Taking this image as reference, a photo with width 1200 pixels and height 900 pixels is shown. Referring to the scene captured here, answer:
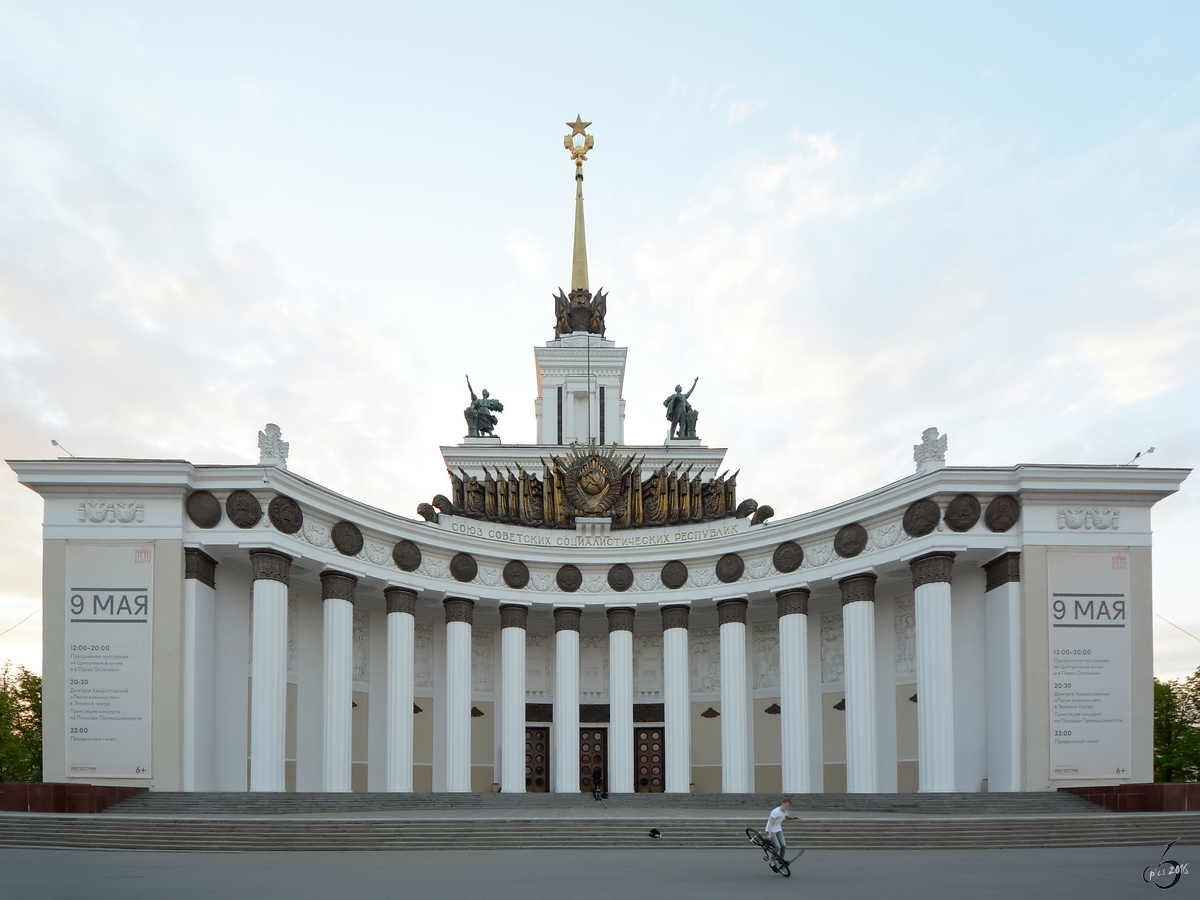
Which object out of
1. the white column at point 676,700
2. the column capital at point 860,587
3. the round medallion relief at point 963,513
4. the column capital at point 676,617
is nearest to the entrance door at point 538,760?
the white column at point 676,700

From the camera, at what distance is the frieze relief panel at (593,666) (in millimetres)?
30859

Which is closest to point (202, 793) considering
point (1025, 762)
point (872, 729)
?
point (872, 729)

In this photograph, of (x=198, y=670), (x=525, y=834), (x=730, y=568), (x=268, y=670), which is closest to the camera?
(x=525, y=834)

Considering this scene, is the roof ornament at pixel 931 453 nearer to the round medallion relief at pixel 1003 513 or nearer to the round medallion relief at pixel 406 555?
the round medallion relief at pixel 1003 513

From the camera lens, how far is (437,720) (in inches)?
1139

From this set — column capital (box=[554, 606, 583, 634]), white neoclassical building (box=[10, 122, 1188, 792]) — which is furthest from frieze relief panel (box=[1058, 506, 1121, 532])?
column capital (box=[554, 606, 583, 634])

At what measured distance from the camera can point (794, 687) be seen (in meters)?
26.7

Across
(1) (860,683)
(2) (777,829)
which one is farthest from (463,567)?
(2) (777,829)

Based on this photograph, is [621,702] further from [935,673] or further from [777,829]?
[777,829]

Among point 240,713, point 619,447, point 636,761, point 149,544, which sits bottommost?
point 636,761

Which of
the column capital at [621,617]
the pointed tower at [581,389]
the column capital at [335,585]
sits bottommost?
the column capital at [621,617]

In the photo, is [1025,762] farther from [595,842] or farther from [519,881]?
[519,881]

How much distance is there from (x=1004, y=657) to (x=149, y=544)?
17.3 m

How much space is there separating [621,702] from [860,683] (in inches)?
251
